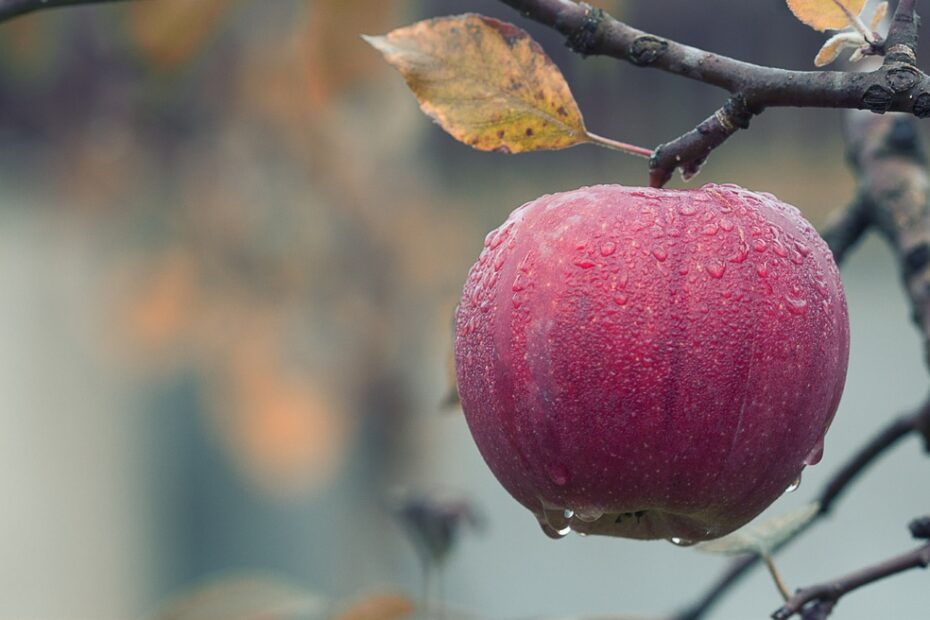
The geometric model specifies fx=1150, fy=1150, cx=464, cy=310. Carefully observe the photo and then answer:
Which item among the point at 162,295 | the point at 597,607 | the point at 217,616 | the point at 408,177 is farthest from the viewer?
the point at 597,607

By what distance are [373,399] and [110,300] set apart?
0.68m

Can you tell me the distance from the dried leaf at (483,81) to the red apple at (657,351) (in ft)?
0.10

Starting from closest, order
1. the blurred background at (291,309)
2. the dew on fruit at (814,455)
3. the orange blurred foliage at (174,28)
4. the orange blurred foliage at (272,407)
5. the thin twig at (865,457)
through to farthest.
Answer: the dew on fruit at (814,455) < the thin twig at (865,457) < the orange blurred foliage at (174,28) < the blurred background at (291,309) < the orange blurred foliage at (272,407)

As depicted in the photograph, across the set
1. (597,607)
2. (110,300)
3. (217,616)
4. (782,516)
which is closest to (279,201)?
(110,300)

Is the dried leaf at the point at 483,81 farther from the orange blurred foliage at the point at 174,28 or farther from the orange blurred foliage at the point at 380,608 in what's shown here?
the orange blurred foliage at the point at 174,28

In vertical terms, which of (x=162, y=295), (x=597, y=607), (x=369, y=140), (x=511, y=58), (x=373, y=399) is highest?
(x=511, y=58)

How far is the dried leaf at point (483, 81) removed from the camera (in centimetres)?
44

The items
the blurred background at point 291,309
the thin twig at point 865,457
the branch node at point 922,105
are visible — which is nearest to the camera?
the branch node at point 922,105

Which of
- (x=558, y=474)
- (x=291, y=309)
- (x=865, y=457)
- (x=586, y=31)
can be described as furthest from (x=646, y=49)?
(x=291, y=309)

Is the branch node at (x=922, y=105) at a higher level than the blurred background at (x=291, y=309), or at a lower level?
higher

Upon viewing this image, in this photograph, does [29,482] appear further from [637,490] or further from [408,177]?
[637,490]

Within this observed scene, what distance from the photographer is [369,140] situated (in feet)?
6.00

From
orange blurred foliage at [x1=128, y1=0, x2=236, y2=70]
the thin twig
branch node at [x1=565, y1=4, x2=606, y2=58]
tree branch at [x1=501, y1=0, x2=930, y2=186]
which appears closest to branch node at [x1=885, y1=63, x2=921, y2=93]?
tree branch at [x1=501, y1=0, x2=930, y2=186]

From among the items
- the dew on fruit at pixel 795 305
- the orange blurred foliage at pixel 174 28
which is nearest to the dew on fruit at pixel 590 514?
the dew on fruit at pixel 795 305
